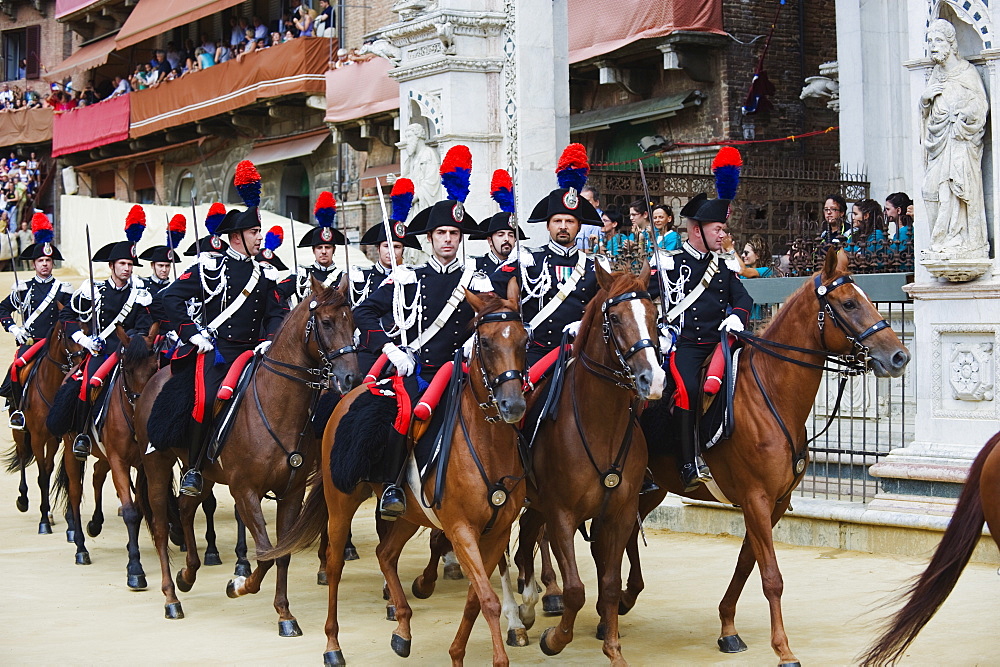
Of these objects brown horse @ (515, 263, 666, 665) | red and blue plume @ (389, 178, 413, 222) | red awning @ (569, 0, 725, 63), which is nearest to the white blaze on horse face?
brown horse @ (515, 263, 666, 665)

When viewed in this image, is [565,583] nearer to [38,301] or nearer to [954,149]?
[954,149]

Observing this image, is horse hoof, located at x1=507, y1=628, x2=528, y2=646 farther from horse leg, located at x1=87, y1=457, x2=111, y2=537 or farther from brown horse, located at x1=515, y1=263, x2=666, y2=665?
horse leg, located at x1=87, y1=457, x2=111, y2=537

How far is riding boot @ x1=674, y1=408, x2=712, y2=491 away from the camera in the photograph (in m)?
7.89

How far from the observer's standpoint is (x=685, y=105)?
20.8 meters

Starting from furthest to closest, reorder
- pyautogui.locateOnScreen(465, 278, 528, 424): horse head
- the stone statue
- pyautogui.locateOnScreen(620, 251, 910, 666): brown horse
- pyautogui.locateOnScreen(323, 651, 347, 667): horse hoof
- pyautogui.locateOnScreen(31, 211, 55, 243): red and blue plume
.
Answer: the stone statue → pyautogui.locateOnScreen(31, 211, 55, 243): red and blue plume → pyautogui.locateOnScreen(323, 651, 347, 667): horse hoof → pyautogui.locateOnScreen(620, 251, 910, 666): brown horse → pyautogui.locateOnScreen(465, 278, 528, 424): horse head

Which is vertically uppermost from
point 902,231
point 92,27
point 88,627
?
point 92,27

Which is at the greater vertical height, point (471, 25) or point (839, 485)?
point (471, 25)

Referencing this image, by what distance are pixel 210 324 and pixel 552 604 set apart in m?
3.46

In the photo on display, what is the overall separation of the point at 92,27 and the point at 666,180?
29.3 meters

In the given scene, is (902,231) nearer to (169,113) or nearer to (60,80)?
(169,113)

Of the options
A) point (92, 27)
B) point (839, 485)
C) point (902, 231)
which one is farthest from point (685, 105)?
point (92, 27)

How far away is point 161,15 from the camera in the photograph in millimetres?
32625

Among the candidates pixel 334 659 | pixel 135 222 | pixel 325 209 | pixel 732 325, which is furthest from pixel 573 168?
pixel 135 222

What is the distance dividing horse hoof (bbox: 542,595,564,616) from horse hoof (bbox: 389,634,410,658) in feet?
4.80
